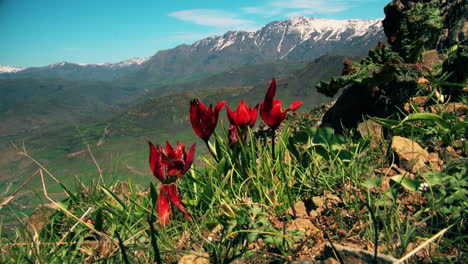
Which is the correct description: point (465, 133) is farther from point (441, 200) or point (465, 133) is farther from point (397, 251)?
point (397, 251)

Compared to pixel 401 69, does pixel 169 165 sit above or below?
below

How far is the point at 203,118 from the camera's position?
216 cm

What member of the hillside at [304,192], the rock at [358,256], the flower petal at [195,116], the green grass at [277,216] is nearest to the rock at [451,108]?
the hillside at [304,192]

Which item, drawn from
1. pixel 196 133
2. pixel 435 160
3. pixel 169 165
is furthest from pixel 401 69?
pixel 169 165

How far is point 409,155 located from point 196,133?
154cm

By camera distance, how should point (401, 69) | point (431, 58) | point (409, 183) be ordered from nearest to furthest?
1. point (409, 183)
2. point (401, 69)
3. point (431, 58)

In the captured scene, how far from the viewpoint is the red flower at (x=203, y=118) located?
211 centimetres

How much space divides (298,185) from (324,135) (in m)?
0.47

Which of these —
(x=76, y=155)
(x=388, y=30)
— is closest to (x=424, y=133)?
(x=388, y=30)

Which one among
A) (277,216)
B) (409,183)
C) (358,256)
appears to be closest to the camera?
(358,256)

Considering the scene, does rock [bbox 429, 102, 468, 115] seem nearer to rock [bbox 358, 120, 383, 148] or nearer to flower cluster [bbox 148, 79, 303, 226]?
rock [bbox 358, 120, 383, 148]

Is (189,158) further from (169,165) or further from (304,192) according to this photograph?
(304,192)

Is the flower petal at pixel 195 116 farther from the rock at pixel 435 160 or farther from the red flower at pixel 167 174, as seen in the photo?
the rock at pixel 435 160

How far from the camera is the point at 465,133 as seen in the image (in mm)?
2309
